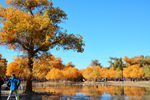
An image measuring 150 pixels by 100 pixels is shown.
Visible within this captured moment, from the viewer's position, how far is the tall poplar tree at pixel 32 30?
1997cm

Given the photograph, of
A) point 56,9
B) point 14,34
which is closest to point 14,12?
point 14,34

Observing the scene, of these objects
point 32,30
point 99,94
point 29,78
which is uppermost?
point 32,30

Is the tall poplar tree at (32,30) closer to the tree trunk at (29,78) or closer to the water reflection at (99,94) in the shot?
the tree trunk at (29,78)

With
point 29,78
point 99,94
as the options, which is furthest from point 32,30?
point 99,94

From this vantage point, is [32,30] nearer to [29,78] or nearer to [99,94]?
[29,78]

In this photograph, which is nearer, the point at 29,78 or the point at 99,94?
the point at 29,78

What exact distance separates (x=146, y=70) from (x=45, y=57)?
71.7 m

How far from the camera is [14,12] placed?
20.4 metres

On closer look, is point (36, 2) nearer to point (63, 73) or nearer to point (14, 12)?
point (14, 12)

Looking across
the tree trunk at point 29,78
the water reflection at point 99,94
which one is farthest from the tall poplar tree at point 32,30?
the water reflection at point 99,94

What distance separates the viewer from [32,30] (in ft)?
64.1

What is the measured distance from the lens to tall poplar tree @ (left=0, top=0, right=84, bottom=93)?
65.5 feet

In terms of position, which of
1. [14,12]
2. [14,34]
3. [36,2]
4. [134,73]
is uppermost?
[36,2]

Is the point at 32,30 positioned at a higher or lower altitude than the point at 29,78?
higher
